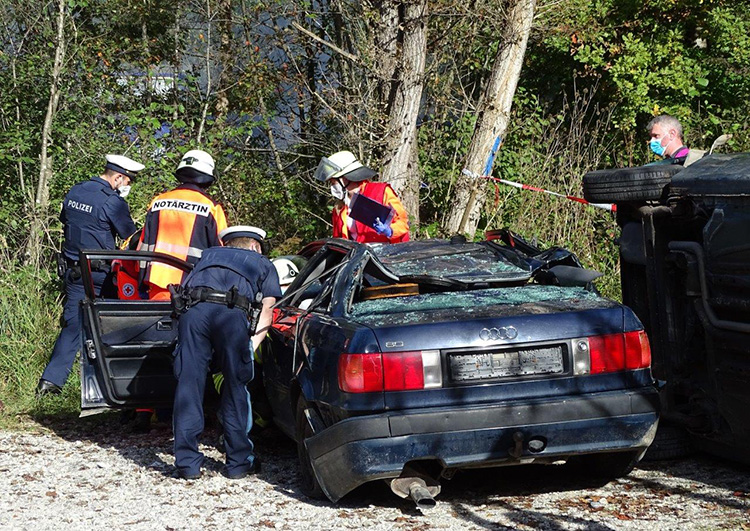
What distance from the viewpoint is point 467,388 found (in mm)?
5457

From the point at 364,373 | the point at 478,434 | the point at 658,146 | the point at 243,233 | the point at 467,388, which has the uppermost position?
the point at 658,146

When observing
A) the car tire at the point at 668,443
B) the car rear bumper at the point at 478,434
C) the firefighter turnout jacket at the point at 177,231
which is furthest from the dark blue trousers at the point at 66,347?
the car tire at the point at 668,443

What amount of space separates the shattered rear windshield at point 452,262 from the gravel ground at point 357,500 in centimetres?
124

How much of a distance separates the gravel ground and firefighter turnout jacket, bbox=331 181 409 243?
2.02m

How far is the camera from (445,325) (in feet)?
18.0

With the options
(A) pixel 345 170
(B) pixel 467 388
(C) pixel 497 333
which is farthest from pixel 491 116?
(B) pixel 467 388

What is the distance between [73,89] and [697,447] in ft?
31.4

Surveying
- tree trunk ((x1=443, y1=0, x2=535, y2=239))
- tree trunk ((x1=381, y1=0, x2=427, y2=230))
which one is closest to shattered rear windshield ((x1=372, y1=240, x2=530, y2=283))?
tree trunk ((x1=381, y1=0, x2=427, y2=230))

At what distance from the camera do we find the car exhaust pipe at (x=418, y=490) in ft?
17.9

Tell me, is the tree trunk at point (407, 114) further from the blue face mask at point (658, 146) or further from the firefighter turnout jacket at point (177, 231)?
the blue face mask at point (658, 146)

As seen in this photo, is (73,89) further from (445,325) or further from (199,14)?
(445,325)

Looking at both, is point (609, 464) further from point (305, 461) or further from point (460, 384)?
point (305, 461)

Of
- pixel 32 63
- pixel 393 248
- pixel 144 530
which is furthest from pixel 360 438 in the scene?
pixel 32 63

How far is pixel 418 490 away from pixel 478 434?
45cm
